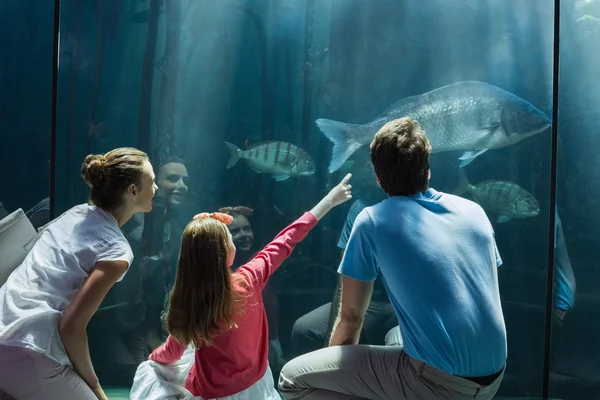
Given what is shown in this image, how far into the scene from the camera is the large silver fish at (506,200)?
360 centimetres

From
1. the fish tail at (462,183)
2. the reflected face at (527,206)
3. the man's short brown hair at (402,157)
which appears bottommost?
the reflected face at (527,206)

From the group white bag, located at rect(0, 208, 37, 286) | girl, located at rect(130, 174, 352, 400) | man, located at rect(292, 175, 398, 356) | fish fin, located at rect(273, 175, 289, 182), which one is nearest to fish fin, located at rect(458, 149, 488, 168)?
man, located at rect(292, 175, 398, 356)

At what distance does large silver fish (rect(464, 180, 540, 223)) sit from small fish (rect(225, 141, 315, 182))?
3.97 feet

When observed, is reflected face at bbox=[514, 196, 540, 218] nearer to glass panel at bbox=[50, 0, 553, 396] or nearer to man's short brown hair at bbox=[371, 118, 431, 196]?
glass panel at bbox=[50, 0, 553, 396]

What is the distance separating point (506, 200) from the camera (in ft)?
11.9

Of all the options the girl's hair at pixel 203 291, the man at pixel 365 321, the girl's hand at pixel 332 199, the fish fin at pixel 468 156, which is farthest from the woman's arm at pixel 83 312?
the fish fin at pixel 468 156

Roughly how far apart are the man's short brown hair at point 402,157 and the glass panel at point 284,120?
5.76 feet

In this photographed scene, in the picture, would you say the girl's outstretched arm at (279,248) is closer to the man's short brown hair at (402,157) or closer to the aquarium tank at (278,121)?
the man's short brown hair at (402,157)

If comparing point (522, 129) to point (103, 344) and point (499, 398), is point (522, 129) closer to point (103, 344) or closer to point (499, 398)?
point (499, 398)

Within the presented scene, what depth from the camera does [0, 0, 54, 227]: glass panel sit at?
369 cm

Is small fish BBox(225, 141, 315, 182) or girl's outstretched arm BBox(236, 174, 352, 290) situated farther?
small fish BBox(225, 141, 315, 182)

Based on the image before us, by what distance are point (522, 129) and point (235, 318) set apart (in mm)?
2386

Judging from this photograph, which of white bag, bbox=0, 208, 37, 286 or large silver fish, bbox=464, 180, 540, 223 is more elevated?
large silver fish, bbox=464, 180, 540, 223

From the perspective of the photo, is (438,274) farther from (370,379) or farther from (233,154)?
(233,154)
